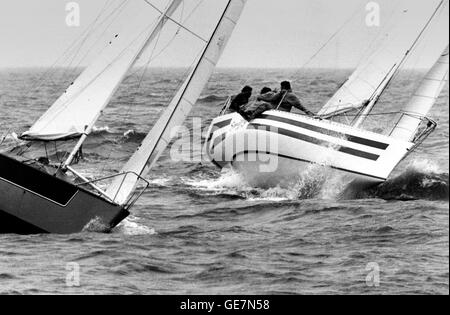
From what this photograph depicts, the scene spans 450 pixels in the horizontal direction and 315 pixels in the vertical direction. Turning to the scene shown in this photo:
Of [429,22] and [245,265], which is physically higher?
[429,22]

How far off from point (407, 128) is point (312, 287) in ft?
31.5

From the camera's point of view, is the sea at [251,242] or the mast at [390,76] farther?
the mast at [390,76]

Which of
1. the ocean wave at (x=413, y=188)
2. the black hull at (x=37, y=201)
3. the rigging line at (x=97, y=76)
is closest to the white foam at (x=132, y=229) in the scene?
the black hull at (x=37, y=201)

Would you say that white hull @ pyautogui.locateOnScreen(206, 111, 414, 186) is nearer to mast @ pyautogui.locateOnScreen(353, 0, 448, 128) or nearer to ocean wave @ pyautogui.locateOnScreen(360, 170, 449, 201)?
ocean wave @ pyautogui.locateOnScreen(360, 170, 449, 201)

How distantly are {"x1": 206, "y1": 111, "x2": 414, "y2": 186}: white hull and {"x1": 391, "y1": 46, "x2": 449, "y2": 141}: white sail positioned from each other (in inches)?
24.5

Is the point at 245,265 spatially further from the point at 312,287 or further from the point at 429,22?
the point at 429,22

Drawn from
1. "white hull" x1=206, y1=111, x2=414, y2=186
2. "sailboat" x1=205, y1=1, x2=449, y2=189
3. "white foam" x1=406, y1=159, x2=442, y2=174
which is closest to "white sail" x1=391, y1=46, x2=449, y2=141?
"sailboat" x1=205, y1=1, x2=449, y2=189

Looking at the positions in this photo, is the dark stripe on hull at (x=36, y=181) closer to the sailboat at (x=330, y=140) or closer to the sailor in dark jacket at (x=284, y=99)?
the sailboat at (x=330, y=140)

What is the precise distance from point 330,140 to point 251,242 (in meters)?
6.01

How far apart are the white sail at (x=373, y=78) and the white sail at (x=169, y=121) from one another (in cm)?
605

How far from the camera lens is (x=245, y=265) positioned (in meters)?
15.1

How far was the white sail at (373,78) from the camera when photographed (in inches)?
979

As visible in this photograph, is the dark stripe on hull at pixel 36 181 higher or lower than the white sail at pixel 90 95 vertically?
lower
